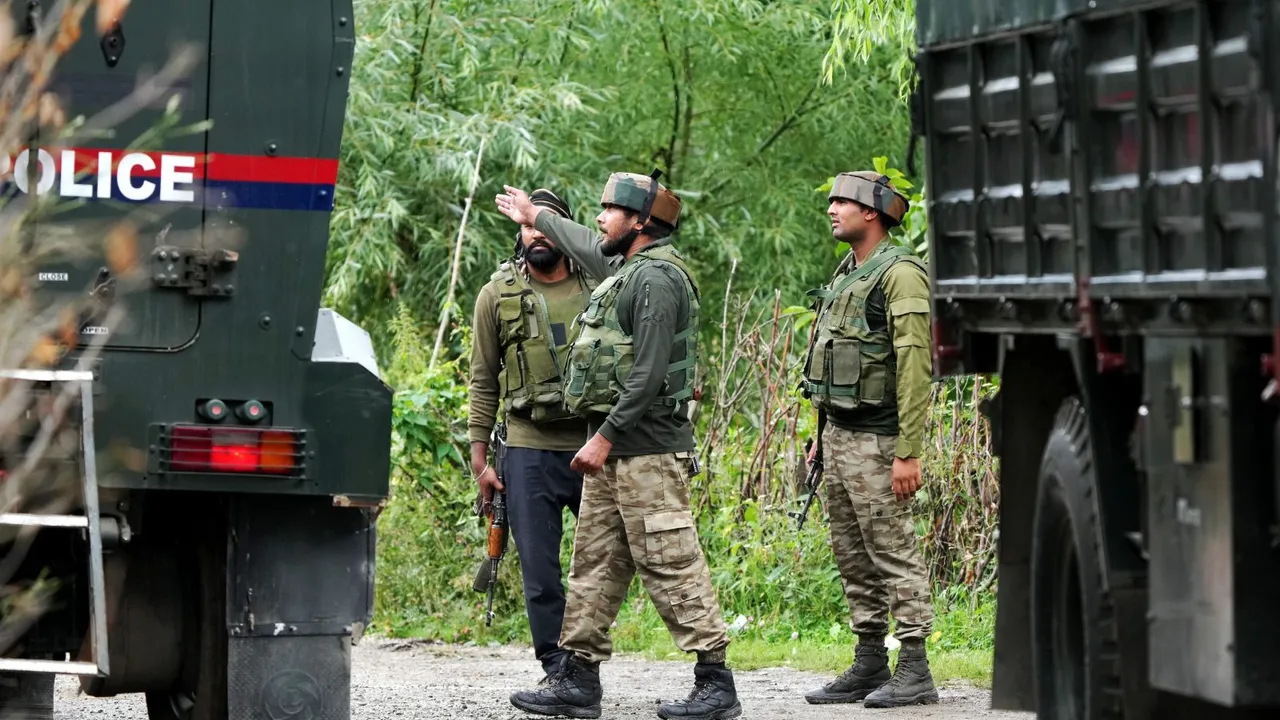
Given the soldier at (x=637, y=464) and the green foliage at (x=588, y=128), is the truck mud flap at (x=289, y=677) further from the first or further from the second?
the green foliage at (x=588, y=128)

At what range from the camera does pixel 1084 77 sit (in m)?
4.74

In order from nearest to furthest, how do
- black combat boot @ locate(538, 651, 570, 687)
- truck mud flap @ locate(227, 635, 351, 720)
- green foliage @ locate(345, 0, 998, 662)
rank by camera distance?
1. truck mud flap @ locate(227, 635, 351, 720)
2. black combat boot @ locate(538, 651, 570, 687)
3. green foliage @ locate(345, 0, 998, 662)

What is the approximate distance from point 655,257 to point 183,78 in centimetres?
272

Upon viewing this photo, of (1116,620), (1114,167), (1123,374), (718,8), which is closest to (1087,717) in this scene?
(1116,620)

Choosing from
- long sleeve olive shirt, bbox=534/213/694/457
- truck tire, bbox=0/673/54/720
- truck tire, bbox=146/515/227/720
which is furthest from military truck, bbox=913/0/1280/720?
truck tire, bbox=0/673/54/720

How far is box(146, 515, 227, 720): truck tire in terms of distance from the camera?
6094mm

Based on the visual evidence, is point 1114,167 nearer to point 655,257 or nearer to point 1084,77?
point 1084,77

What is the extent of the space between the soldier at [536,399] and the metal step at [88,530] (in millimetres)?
3278

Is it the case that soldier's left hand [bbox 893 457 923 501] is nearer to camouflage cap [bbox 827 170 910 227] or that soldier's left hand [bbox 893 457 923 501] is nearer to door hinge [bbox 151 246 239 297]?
camouflage cap [bbox 827 170 910 227]

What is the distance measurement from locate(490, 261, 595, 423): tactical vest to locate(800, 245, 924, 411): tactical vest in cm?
104

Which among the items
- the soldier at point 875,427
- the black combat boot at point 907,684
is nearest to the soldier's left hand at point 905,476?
the soldier at point 875,427

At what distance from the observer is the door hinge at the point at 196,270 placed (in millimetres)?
5746

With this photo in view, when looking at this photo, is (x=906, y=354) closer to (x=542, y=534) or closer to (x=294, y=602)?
(x=542, y=534)

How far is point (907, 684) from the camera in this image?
27.2 feet
